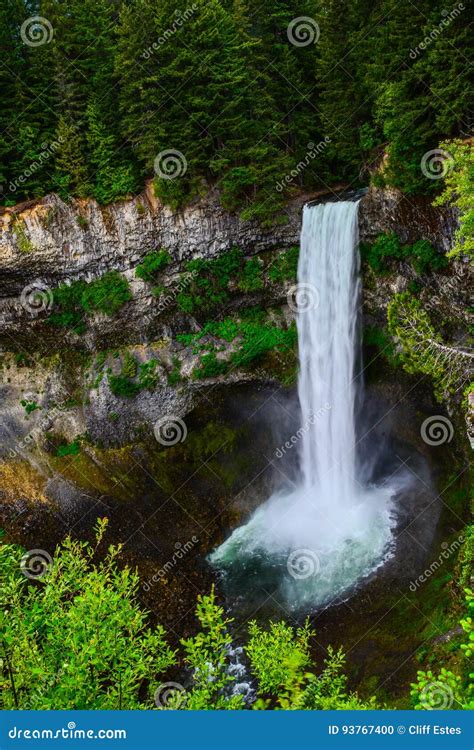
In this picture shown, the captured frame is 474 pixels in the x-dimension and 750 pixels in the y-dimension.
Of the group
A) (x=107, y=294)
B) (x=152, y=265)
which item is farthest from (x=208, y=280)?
(x=107, y=294)

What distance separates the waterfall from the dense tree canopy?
105 inches

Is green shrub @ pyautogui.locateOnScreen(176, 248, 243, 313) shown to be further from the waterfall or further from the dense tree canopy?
the waterfall

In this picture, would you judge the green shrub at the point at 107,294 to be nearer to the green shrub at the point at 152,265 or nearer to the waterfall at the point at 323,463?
the green shrub at the point at 152,265

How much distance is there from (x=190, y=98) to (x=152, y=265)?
235 inches

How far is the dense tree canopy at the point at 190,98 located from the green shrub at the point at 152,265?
213 cm

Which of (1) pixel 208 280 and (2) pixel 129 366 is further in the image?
(1) pixel 208 280

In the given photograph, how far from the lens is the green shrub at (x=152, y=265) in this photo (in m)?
19.5

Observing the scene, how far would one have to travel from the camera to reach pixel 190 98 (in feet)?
57.6

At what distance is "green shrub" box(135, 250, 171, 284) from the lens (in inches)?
766

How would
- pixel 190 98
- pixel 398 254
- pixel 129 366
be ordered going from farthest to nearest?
pixel 129 366 < pixel 190 98 < pixel 398 254

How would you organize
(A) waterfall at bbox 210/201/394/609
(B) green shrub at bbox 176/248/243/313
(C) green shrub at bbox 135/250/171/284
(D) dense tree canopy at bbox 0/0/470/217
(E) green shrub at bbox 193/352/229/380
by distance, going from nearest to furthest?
(A) waterfall at bbox 210/201/394/609 < (D) dense tree canopy at bbox 0/0/470/217 < (E) green shrub at bbox 193/352/229/380 < (C) green shrub at bbox 135/250/171/284 < (B) green shrub at bbox 176/248/243/313

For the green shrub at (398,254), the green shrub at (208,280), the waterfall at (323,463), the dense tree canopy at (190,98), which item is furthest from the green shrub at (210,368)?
the green shrub at (398,254)

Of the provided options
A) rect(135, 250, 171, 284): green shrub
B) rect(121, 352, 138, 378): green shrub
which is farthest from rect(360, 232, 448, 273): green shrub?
rect(121, 352, 138, 378): green shrub

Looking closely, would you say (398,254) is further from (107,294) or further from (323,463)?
(107,294)
